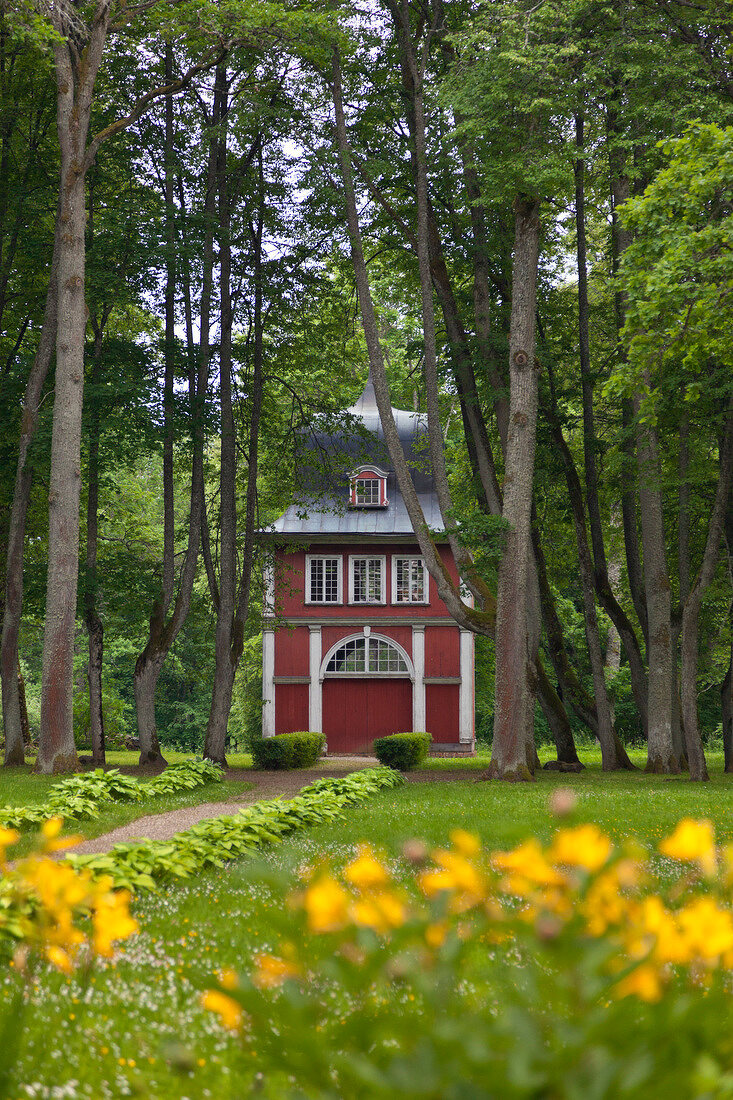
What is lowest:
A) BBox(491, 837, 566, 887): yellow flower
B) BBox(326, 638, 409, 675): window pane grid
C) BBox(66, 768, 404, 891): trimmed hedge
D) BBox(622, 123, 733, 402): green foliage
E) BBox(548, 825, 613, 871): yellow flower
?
BBox(66, 768, 404, 891): trimmed hedge

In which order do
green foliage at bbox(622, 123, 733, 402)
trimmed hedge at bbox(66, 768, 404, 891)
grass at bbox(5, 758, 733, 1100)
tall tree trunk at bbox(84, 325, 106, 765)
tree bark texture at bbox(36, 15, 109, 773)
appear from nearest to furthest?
grass at bbox(5, 758, 733, 1100) < trimmed hedge at bbox(66, 768, 404, 891) < green foliage at bbox(622, 123, 733, 402) < tree bark texture at bbox(36, 15, 109, 773) < tall tree trunk at bbox(84, 325, 106, 765)

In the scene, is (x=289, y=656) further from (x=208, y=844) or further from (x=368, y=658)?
(x=208, y=844)

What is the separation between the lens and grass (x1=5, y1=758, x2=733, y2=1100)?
109 inches

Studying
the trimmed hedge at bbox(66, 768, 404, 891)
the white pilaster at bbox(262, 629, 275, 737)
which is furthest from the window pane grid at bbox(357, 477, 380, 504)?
the trimmed hedge at bbox(66, 768, 404, 891)

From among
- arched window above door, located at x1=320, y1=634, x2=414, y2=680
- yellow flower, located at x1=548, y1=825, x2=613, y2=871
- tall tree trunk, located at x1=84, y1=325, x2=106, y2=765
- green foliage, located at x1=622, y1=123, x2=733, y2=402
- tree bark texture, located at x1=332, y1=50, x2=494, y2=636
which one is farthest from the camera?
arched window above door, located at x1=320, y1=634, x2=414, y2=680

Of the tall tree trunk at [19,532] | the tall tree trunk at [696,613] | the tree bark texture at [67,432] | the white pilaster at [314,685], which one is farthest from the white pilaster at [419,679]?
the tree bark texture at [67,432]

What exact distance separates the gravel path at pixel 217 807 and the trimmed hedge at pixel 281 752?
47 cm

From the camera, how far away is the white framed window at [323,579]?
3016 centimetres

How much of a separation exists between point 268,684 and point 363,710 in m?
3.08

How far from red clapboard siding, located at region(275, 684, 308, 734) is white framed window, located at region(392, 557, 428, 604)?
411 cm

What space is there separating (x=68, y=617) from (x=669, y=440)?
39.0ft

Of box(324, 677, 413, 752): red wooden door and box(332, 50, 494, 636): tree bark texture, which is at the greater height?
box(332, 50, 494, 636): tree bark texture

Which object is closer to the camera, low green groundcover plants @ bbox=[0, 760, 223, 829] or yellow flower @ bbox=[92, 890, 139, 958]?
yellow flower @ bbox=[92, 890, 139, 958]

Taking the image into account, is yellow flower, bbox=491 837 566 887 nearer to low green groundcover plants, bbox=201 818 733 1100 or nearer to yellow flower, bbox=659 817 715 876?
low green groundcover plants, bbox=201 818 733 1100
